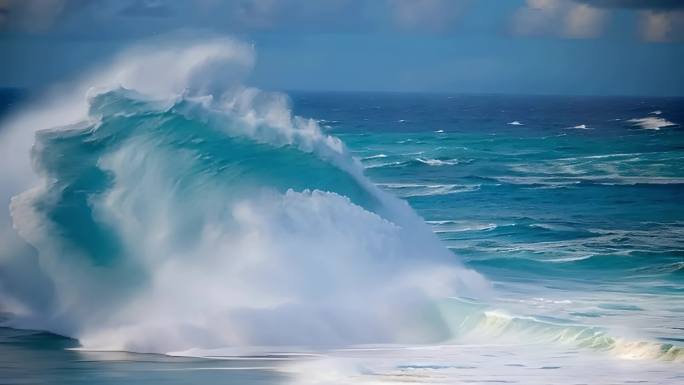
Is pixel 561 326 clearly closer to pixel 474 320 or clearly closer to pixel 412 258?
pixel 474 320

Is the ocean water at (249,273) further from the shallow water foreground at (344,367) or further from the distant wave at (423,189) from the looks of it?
the distant wave at (423,189)

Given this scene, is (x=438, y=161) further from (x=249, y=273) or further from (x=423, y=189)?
(x=249, y=273)

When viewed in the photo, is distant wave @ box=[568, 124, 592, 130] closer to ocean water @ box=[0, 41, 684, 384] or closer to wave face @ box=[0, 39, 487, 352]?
ocean water @ box=[0, 41, 684, 384]

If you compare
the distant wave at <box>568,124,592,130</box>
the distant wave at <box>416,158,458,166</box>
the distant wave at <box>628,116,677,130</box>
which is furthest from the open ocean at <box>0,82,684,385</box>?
the distant wave at <box>568,124,592,130</box>

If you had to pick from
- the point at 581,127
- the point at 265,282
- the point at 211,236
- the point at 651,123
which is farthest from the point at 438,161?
the point at 265,282

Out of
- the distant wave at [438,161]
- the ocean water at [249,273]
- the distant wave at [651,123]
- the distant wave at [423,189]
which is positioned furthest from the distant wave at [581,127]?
the ocean water at [249,273]

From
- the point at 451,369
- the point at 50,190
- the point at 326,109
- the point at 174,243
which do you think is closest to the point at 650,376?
the point at 451,369
